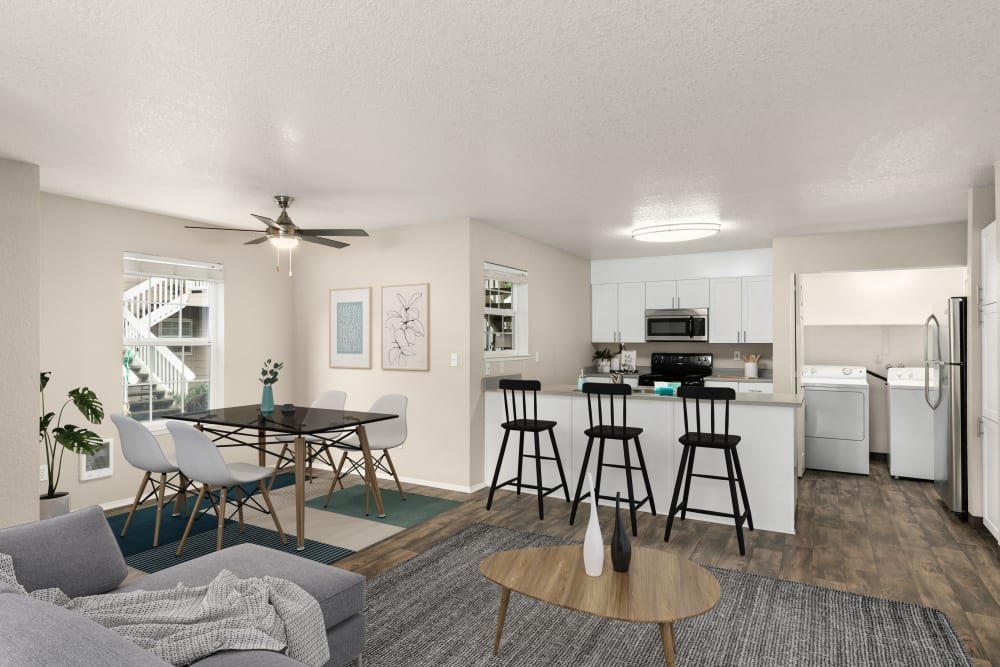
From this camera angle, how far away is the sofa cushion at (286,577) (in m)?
2.04

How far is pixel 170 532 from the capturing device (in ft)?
13.0

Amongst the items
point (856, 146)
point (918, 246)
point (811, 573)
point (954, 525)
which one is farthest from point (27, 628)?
point (918, 246)

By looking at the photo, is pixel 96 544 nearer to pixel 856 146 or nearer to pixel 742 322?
pixel 856 146

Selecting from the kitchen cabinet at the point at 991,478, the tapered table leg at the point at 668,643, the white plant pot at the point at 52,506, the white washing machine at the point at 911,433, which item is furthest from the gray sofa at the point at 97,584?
the white washing machine at the point at 911,433

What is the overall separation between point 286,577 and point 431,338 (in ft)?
10.5

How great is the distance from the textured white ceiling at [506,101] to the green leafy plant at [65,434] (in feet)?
4.76

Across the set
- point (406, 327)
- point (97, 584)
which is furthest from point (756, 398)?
point (97, 584)

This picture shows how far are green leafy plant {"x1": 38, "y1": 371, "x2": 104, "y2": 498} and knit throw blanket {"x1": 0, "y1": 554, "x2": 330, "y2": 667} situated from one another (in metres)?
2.33

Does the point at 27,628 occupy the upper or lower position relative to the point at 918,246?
lower

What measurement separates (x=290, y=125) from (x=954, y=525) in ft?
16.7

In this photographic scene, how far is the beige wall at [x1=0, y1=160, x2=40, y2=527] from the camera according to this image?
336 cm

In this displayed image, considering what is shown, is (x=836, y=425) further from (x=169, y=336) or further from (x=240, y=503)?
(x=169, y=336)

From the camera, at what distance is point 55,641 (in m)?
1.12

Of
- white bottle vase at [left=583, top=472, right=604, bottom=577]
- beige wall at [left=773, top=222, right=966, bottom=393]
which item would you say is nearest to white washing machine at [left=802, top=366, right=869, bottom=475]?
beige wall at [left=773, top=222, right=966, bottom=393]
